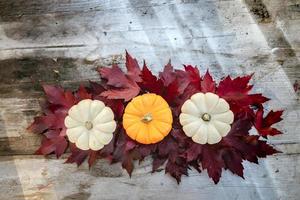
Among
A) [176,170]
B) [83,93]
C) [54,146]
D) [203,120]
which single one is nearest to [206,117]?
[203,120]

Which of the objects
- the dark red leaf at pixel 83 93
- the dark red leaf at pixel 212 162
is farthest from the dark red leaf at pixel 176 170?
the dark red leaf at pixel 83 93

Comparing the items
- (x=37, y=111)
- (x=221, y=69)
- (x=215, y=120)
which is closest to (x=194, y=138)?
(x=215, y=120)

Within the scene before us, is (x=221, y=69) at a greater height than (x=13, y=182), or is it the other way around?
(x=221, y=69)

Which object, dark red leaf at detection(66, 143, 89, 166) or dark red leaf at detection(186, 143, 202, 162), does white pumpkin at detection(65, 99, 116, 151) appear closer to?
dark red leaf at detection(66, 143, 89, 166)

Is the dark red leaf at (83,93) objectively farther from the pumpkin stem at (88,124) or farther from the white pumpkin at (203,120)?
the white pumpkin at (203,120)

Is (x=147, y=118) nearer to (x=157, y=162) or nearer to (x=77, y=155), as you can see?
(x=157, y=162)

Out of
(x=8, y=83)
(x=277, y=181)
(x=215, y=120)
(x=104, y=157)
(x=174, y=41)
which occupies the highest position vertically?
(x=174, y=41)

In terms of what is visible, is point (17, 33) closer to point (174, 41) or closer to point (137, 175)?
point (174, 41)
